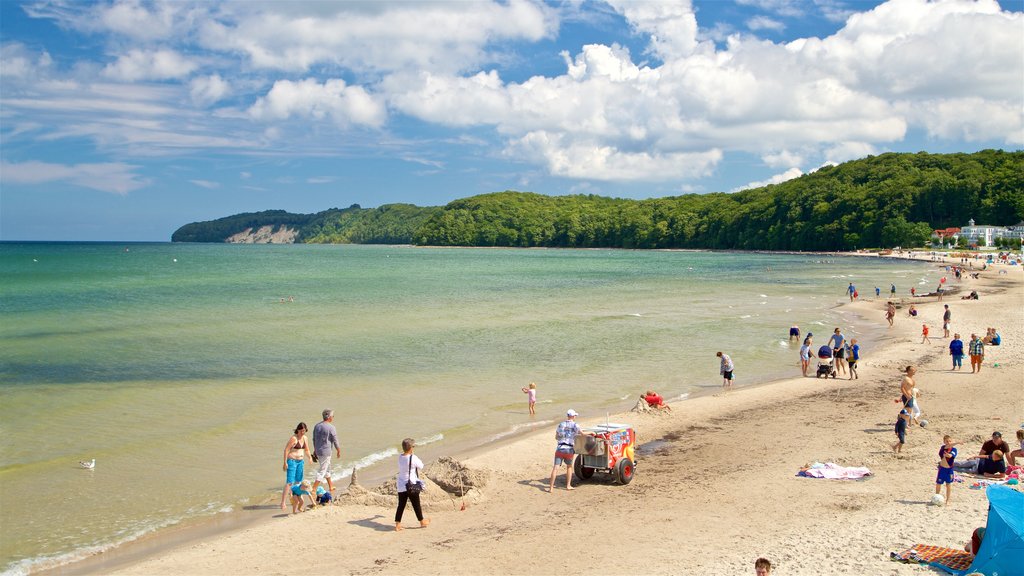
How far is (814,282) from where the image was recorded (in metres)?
65.9

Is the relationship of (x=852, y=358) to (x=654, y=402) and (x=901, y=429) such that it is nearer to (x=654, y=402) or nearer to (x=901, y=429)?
(x=654, y=402)

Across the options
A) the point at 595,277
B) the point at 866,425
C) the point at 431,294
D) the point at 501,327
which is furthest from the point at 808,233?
the point at 866,425

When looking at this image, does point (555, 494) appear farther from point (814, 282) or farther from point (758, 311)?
point (814, 282)

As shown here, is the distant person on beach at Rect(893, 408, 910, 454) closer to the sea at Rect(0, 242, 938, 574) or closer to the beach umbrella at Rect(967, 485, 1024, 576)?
the beach umbrella at Rect(967, 485, 1024, 576)

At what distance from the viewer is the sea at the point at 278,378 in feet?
41.6

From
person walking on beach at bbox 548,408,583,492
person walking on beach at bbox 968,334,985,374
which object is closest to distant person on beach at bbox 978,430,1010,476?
person walking on beach at bbox 548,408,583,492

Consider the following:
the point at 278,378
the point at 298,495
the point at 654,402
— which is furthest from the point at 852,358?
the point at 278,378

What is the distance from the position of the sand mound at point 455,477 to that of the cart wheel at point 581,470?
1.64 meters

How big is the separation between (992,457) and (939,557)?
4.17 m

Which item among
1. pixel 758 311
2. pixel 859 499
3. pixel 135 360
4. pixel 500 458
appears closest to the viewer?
pixel 859 499

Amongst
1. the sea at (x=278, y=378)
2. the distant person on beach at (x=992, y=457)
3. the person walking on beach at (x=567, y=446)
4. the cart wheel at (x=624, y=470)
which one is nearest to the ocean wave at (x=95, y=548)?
the sea at (x=278, y=378)

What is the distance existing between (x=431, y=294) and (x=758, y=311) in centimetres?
2591

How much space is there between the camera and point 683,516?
10672 millimetres

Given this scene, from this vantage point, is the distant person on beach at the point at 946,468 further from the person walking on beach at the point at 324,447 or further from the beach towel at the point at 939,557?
the person walking on beach at the point at 324,447
